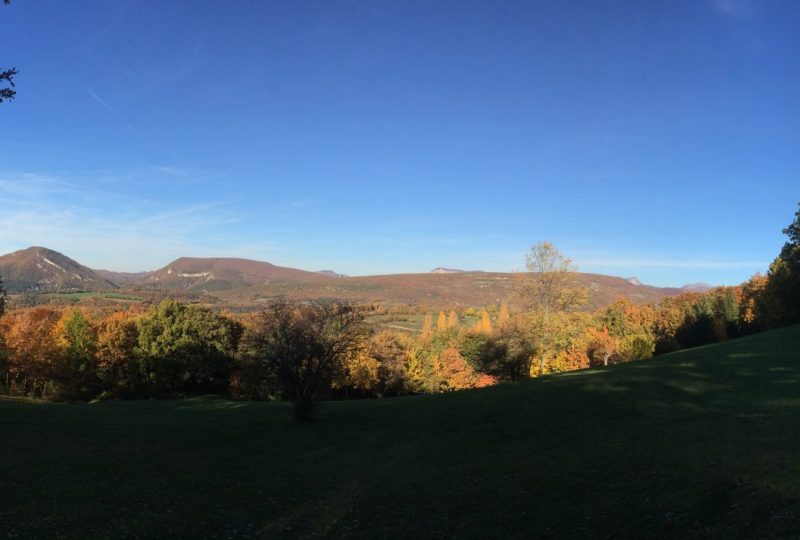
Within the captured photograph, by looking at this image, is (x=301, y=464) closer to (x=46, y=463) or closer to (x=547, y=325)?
(x=46, y=463)

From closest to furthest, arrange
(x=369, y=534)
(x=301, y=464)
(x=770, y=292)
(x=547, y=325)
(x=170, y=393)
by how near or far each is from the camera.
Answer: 1. (x=369, y=534)
2. (x=301, y=464)
3. (x=547, y=325)
4. (x=170, y=393)
5. (x=770, y=292)

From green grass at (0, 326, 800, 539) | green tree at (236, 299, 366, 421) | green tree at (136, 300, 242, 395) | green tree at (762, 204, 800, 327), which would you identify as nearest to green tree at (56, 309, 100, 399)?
green tree at (136, 300, 242, 395)

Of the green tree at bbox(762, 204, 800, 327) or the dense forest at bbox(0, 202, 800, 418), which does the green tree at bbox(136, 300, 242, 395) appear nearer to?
the dense forest at bbox(0, 202, 800, 418)

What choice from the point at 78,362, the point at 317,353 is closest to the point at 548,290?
the point at 317,353

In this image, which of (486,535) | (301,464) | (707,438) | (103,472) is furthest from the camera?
(301,464)

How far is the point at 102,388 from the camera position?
74000 millimetres

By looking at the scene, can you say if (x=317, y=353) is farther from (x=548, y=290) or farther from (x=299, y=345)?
(x=548, y=290)

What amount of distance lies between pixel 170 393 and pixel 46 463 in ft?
180

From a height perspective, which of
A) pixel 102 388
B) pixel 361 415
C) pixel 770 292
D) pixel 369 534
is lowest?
pixel 102 388

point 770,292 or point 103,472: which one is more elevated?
point 770,292

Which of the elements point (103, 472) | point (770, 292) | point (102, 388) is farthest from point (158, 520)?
point (770, 292)

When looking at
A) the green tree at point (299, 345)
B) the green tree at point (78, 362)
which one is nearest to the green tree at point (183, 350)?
the green tree at point (78, 362)

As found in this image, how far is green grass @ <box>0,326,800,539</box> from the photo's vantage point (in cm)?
1195

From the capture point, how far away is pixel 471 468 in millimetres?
19109
